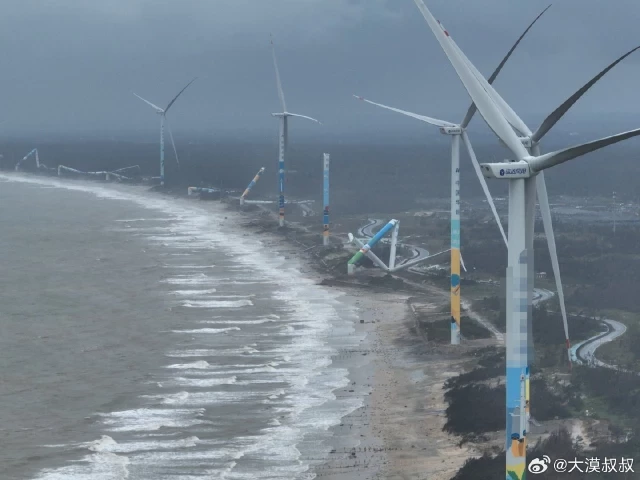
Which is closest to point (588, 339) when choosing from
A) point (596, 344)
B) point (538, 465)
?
point (596, 344)

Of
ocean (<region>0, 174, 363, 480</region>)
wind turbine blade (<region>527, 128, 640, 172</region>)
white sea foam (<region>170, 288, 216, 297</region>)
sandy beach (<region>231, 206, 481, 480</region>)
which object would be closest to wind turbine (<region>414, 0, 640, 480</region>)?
wind turbine blade (<region>527, 128, 640, 172</region>)

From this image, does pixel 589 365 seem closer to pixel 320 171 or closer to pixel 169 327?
pixel 169 327

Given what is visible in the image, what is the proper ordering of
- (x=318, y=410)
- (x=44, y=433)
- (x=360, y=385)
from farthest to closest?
1. (x=360, y=385)
2. (x=318, y=410)
3. (x=44, y=433)

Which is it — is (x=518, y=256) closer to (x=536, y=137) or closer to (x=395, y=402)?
(x=536, y=137)

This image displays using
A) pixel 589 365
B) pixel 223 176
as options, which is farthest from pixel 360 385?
pixel 223 176

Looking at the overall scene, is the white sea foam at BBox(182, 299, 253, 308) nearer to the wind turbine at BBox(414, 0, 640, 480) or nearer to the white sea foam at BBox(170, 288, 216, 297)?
the white sea foam at BBox(170, 288, 216, 297)
